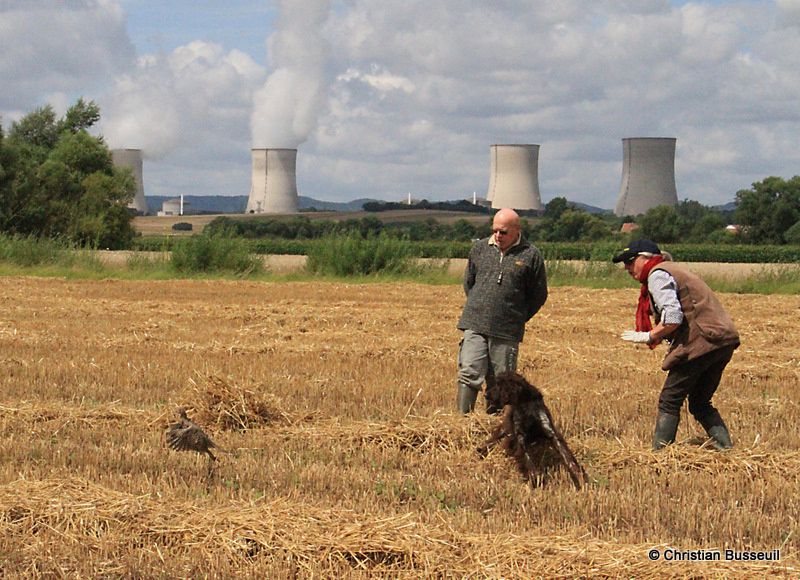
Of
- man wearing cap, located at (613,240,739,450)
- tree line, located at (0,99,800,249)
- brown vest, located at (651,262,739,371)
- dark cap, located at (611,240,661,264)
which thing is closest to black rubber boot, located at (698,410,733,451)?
man wearing cap, located at (613,240,739,450)

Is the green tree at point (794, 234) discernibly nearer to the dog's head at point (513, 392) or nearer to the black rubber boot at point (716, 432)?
the black rubber boot at point (716, 432)

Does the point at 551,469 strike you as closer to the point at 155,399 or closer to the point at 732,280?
the point at 155,399

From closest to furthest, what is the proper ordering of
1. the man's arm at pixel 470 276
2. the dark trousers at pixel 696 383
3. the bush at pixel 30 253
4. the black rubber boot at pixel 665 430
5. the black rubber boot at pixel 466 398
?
the dark trousers at pixel 696 383 → the black rubber boot at pixel 665 430 → the black rubber boot at pixel 466 398 → the man's arm at pixel 470 276 → the bush at pixel 30 253

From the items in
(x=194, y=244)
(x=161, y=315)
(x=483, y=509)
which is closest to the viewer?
(x=483, y=509)

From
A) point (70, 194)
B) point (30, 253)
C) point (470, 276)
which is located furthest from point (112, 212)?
point (470, 276)

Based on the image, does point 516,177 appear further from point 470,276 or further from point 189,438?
point 189,438

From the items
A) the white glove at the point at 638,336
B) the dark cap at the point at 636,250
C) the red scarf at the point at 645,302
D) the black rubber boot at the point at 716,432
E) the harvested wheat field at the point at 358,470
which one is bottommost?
the harvested wheat field at the point at 358,470

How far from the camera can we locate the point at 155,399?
9164 millimetres

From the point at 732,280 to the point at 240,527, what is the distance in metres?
23.9

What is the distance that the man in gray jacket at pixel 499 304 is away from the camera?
7688 millimetres

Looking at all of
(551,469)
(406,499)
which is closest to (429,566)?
(406,499)

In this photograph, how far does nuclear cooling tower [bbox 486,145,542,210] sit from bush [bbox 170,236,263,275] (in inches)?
1260

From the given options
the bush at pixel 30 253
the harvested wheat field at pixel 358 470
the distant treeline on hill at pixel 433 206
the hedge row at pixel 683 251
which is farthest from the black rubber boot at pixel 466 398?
the distant treeline on hill at pixel 433 206

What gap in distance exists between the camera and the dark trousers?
22.4 ft
